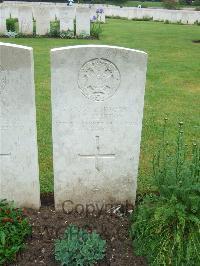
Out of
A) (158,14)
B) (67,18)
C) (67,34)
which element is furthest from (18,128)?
(158,14)

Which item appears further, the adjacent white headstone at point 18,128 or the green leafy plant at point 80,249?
the adjacent white headstone at point 18,128

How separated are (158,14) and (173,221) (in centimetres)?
2657

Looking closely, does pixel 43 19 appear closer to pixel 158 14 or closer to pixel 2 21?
pixel 2 21

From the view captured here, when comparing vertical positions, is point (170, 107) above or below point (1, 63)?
below

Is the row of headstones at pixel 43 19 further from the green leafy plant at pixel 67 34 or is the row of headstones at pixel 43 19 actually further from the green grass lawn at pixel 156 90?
the green grass lawn at pixel 156 90

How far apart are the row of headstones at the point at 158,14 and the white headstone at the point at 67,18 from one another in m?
11.5

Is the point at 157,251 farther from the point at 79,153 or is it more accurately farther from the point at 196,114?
the point at 196,114

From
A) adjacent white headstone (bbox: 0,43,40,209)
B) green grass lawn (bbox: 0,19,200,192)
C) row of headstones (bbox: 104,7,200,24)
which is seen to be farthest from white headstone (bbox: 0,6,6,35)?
row of headstones (bbox: 104,7,200,24)

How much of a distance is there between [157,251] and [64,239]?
0.84 metres

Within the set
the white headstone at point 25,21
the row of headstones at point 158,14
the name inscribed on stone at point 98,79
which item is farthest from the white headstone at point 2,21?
the row of headstones at point 158,14

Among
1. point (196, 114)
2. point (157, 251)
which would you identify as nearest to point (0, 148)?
point (157, 251)

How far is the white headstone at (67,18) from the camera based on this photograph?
17.1 meters

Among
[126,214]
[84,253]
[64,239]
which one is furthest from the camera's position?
[126,214]

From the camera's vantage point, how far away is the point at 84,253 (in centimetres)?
360
